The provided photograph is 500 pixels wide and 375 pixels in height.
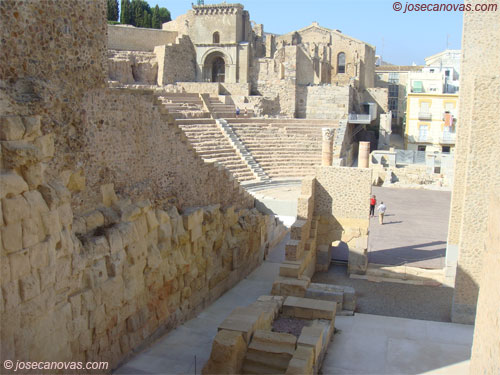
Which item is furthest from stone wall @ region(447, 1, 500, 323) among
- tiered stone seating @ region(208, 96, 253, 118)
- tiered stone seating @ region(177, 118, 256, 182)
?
tiered stone seating @ region(208, 96, 253, 118)

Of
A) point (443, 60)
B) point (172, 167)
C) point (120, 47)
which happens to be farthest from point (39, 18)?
point (443, 60)

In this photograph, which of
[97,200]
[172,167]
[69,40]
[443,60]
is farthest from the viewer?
[443,60]

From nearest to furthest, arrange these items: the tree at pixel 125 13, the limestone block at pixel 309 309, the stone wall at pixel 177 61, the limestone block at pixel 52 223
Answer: the limestone block at pixel 52 223, the limestone block at pixel 309 309, the stone wall at pixel 177 61, the tree at pixel 125 13

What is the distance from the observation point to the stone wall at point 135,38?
101 feet

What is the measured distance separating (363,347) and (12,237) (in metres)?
5.63

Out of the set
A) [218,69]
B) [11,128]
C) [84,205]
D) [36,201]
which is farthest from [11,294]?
[218,69]

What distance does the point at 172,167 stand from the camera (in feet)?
30.3

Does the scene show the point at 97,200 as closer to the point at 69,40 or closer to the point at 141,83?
the point at 69,40

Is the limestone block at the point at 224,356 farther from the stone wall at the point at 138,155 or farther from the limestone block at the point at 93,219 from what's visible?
the stone wall at the point at 138,155

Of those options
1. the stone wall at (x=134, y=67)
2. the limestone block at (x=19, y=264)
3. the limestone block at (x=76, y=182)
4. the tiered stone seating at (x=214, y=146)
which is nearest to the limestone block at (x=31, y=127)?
the limestone block at (x=76, y=182)

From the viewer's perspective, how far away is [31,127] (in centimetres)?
548

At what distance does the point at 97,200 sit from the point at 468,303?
6847 millimetres

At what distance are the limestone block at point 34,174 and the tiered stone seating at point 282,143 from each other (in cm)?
1563

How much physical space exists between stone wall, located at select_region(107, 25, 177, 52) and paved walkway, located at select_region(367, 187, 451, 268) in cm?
1754
